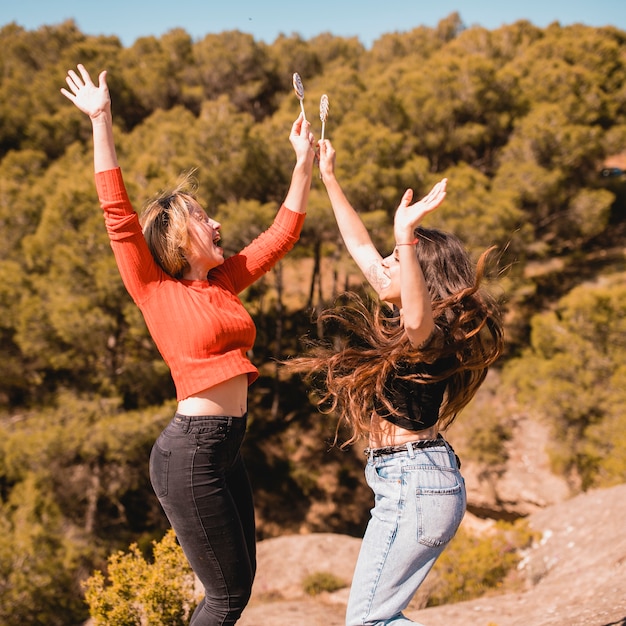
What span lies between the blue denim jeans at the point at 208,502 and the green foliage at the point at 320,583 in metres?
4.98

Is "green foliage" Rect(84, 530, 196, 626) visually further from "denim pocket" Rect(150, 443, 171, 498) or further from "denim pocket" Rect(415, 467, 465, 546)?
"denim pocket" Rect(415, 467, 465, 546)

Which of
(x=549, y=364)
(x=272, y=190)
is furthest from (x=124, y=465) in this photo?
(x=549, y=364)

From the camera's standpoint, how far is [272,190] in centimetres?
1323

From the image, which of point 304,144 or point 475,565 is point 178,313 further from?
point 475,565

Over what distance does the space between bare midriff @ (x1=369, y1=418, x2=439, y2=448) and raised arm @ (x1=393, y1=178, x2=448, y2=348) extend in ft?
1.20

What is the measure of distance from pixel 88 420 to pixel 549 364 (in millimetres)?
8679

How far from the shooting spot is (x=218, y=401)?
1787 mm

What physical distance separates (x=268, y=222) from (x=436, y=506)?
415 inches

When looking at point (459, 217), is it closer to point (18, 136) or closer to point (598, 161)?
point (598, 161)

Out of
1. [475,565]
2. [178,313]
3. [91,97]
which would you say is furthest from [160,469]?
[475,565]

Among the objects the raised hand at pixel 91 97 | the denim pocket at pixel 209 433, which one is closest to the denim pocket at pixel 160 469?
the denim pocket at pixel 209 433

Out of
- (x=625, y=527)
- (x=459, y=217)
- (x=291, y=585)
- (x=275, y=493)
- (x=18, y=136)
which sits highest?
(x=18, y=136)

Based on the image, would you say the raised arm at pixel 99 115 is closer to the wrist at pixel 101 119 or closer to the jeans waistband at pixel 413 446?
the wrist at pixel 101 119

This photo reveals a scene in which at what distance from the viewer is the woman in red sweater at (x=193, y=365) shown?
5.64 feet
